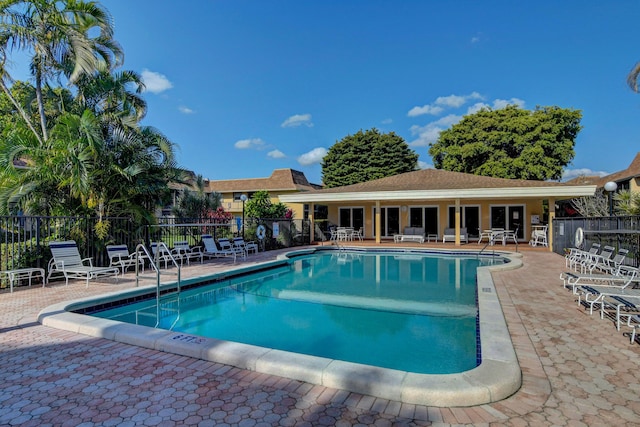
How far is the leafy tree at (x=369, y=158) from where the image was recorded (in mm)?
35656

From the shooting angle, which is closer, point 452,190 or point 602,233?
point 602,233

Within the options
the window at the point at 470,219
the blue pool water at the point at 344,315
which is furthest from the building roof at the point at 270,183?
the blue pool water at the point at 344,315

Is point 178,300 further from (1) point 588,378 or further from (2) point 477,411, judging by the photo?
(1) point 588,378

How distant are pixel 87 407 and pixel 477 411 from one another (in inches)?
125

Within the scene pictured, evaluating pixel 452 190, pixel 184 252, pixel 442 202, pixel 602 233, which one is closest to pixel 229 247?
pixel 184 252

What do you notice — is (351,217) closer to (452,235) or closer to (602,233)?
(452,235)

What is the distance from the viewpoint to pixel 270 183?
106 feet

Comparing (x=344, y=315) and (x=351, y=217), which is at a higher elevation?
(x=351, y=217)

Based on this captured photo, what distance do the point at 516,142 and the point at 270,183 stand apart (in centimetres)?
2082

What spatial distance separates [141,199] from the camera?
1098 cm

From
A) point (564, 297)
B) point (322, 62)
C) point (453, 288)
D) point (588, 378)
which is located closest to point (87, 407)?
point (588, 378)

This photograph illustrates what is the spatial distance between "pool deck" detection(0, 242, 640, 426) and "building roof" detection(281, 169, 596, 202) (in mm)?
12501

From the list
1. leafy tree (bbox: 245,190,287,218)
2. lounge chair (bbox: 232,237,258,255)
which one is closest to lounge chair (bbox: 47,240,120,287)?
lounge chair (bbox: 232,237,258,255)

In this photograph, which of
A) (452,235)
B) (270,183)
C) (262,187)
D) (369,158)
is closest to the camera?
(452,235)
